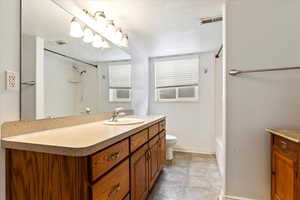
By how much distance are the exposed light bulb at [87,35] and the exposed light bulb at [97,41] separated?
0.06 meters

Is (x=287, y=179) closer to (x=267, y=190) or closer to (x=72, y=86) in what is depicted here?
(x=267, y=190)

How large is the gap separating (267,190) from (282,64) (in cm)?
120

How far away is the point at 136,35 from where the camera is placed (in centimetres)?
251

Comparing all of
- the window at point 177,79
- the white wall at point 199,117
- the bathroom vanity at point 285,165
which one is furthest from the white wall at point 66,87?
the white wall at point 199,117

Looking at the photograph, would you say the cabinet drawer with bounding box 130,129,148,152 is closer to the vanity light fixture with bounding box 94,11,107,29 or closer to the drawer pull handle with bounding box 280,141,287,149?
the drawer pull handle with bounding box 280,141,287,149

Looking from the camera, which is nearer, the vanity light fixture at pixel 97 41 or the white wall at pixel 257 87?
the white wall at pixel 257 87

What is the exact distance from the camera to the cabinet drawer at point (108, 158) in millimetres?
858

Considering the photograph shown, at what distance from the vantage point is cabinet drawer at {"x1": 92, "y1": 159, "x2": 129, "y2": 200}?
0.88 metres

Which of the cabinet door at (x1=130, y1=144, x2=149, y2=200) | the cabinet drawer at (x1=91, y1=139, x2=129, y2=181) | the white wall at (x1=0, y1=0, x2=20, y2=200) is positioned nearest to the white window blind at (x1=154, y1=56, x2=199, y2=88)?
the cabinet door at (x1=130, y1=144, x2=149, y2=200)

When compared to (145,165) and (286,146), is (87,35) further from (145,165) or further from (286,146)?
(286,146)

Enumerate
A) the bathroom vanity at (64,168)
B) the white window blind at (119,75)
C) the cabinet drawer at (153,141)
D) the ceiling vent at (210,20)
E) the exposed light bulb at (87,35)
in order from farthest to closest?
the white window blind at (119,75), the ceiling vent at (210,20), the cabinet drawer at (153,141), the exposed light bulb at (87,35), the bathroom vanity at (64,168)

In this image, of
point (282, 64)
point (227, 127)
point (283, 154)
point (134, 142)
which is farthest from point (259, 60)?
point (134, 142)

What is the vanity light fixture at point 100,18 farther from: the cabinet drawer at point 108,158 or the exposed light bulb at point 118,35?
the cabinet drawer at point 108,158

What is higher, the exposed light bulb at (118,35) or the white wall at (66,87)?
the exposed light bulb at (118,35)
